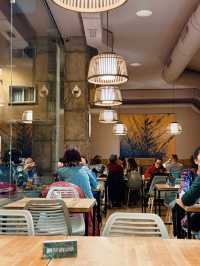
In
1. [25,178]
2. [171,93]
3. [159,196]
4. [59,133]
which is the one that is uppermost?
[171,93]

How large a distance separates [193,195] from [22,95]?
2.35 metres

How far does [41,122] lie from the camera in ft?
20.5

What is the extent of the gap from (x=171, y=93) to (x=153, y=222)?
11702 millimetres

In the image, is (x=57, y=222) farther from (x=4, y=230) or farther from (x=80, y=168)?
(x=80, y=168)

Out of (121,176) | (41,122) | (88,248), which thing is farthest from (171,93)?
(88,248)

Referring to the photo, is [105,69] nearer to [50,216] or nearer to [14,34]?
[14,34]

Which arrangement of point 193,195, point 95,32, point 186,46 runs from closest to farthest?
1. point 193,195
2. point 95,32
3. point 186,46

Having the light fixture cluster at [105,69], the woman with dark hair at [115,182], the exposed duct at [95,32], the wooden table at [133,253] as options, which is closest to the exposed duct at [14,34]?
the light fixture cluster at [105,69]

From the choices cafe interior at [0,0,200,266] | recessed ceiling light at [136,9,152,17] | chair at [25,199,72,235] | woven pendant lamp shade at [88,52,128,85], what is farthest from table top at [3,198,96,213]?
recessed ceiling light at [136,9,152,17]

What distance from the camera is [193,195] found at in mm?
3939

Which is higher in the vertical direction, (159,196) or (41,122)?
(41,122)

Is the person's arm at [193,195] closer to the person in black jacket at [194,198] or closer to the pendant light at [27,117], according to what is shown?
the person in black jacket at [194,198]

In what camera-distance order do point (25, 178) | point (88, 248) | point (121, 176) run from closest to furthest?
point (88, 248) → point (25, 178) → point (121, 176)

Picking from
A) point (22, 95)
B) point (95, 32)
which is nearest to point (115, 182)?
point (95, 32)
